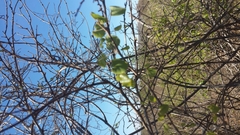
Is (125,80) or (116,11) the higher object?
(116,11)

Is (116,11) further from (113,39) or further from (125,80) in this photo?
(125,80)

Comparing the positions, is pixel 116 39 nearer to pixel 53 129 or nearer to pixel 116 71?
pixel 116 71

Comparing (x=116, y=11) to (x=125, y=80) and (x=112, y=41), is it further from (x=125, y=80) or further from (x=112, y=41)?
(x=125, y=80)

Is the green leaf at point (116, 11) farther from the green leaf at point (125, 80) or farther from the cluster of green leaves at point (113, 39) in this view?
the green leaf at point (125, 80)

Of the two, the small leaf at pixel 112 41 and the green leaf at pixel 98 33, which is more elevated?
the green leaf at pixel 98 33

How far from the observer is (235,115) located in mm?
2684

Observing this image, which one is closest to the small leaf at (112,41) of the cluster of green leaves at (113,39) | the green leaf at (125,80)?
the cluster of green leaves at (113,39)

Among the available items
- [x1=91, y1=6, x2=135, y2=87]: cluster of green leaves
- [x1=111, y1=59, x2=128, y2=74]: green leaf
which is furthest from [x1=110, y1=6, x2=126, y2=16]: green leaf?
[x1=111, y1=59, x2=128, y2=74]: green leaf

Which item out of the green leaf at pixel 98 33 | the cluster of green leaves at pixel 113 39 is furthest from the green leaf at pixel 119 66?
the green leaf at pixel 98 33

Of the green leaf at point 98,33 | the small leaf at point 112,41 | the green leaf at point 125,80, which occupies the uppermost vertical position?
the green leaf at point 98,33

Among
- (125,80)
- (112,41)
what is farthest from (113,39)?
(125,80)

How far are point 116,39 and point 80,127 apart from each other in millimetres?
750

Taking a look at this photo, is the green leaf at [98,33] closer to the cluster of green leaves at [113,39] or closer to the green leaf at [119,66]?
the cluster of green leaves at [113,39]

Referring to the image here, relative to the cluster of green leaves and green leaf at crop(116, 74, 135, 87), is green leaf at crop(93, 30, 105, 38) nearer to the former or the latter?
the cluster of green leaves
